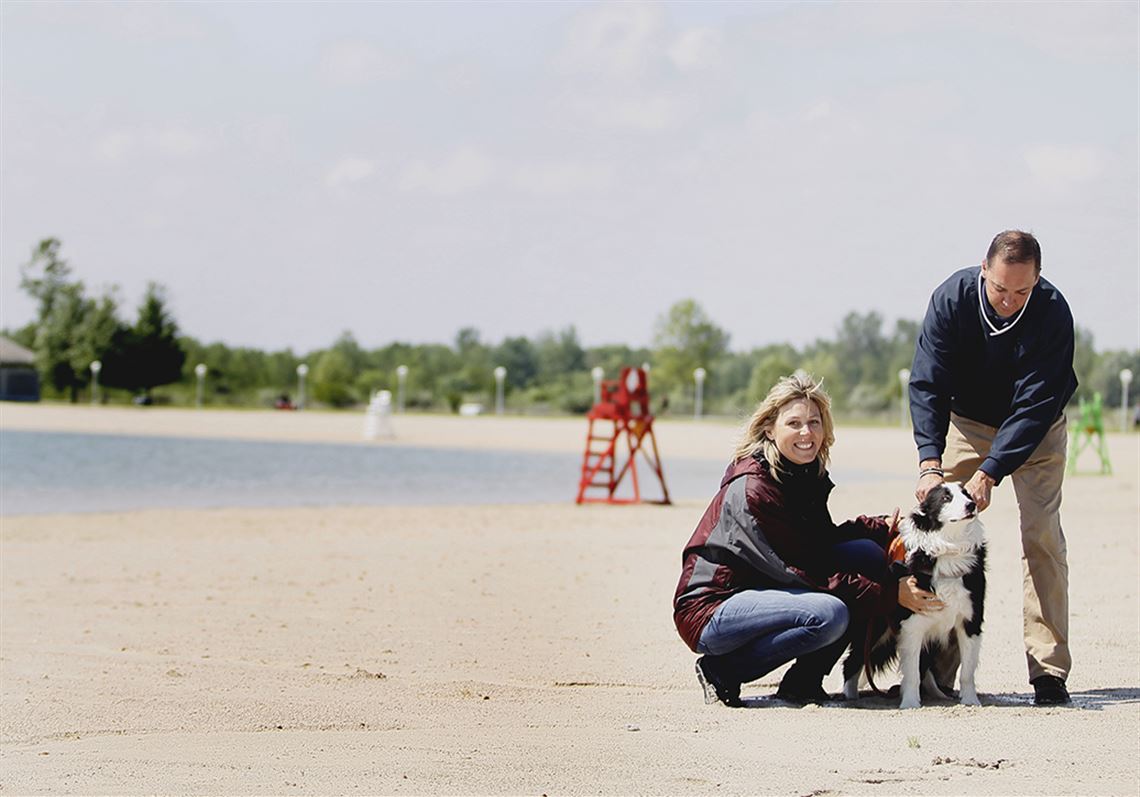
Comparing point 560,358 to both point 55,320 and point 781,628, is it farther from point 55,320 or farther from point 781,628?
point 781,628

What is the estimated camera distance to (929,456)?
229 inches

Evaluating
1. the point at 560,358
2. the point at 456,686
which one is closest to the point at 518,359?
the point at 560,358

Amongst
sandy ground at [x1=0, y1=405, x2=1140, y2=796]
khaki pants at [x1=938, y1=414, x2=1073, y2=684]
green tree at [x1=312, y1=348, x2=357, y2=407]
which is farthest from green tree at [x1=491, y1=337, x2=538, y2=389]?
khaki pants at [x1=938, y1=414, x2=1073, y2=684]

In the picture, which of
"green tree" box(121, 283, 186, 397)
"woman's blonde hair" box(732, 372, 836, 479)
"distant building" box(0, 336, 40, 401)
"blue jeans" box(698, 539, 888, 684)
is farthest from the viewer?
"green tree" box(121, 283, 186, 397)

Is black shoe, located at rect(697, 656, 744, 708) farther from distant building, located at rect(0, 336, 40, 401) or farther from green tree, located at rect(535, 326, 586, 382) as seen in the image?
green tree, located at rect(535, 326, 586, 382)

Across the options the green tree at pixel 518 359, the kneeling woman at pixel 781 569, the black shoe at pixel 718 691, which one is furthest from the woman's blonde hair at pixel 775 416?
the green tree at pixel 518 359

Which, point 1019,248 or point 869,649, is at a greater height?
point 1019,248

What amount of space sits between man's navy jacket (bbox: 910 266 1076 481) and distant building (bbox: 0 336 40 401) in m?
60.0

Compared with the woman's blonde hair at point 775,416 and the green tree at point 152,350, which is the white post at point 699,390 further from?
the woman's blonde hair at point 775,416

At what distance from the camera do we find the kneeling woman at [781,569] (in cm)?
562

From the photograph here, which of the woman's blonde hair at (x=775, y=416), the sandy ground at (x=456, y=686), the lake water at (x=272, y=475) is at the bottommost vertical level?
the lake water at (x=272, y=475)

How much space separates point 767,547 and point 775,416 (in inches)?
22.2

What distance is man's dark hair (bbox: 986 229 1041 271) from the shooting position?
5.52 m

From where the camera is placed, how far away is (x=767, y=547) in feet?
18.6
